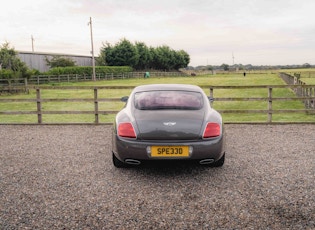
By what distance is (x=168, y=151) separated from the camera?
4.63 metres

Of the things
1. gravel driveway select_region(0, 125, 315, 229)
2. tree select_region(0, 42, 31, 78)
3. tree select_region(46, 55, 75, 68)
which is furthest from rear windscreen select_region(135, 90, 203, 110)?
tree select_region(46, 55, 75, 68)

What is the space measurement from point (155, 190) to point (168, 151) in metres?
0.58

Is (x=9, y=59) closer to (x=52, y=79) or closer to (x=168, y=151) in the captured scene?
(x=52, y=79)

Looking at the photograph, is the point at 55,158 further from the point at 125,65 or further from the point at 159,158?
the point at 125,65

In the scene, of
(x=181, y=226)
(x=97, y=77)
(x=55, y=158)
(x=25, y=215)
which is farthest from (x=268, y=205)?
(x=97, y=77)

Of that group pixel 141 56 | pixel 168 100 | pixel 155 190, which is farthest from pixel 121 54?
pixel 155 190

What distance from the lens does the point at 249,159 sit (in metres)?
5.96

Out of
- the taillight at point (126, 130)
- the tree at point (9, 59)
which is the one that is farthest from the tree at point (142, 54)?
the taillight at point (126, 130)

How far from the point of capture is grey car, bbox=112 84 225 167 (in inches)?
182

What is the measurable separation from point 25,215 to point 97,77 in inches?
1947

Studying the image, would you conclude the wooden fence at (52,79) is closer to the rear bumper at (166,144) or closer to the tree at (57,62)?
the tree at (57,62)

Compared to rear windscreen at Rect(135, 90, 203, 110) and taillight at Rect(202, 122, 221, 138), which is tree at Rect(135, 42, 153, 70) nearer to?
rear windscreen at Rect(135, 90, 203, 110)

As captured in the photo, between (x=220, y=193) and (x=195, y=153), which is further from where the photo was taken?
(x=195, y=153)

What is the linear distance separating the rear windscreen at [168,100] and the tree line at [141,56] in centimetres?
6691
